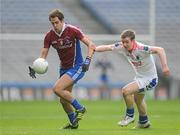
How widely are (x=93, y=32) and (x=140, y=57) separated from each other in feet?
69.1

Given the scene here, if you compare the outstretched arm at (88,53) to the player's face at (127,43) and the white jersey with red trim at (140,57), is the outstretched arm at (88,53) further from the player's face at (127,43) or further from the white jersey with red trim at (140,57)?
the player's face at (127,43)

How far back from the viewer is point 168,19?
35062 mm

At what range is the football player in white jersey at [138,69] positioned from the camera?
14039 mm

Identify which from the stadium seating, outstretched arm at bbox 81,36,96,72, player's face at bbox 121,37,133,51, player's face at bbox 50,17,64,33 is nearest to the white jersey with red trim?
player's face at bbox 121,37,133,51

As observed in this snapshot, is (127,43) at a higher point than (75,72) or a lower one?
higher

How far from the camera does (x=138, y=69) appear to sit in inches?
568

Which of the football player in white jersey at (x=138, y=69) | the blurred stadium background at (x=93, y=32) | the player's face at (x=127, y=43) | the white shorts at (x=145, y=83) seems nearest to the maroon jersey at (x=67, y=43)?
the football player in white jersey at (x=138, y=69)

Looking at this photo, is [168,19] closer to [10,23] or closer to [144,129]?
[10,23]

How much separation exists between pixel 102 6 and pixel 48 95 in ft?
18.4

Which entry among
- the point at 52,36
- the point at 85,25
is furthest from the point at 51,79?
the point at 52,36

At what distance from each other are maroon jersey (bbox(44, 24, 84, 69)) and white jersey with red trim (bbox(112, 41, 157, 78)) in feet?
2.37

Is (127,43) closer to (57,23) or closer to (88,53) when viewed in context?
(88,53)

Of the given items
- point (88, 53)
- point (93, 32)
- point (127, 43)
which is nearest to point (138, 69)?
A: point (127, 43)

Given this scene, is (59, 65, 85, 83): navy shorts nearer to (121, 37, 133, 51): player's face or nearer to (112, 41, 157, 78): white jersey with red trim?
(112, 41, 157, 78): white jersey with red trim
